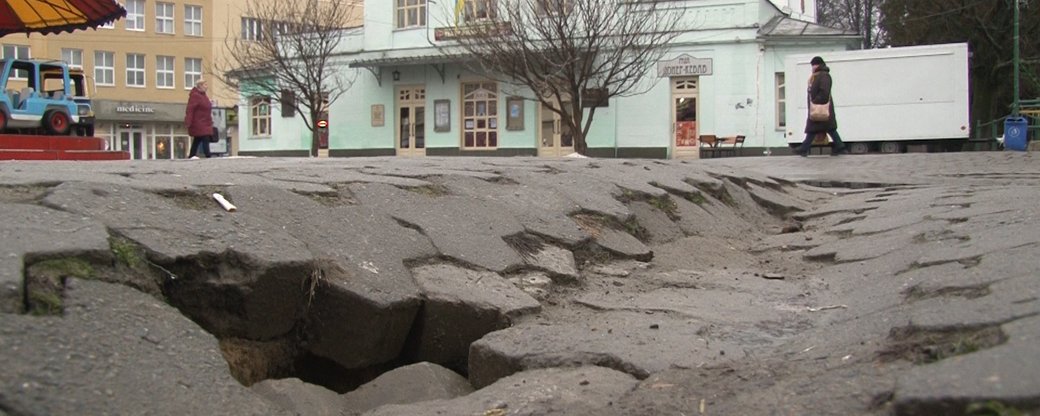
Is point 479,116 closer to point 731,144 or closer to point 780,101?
point 731,144

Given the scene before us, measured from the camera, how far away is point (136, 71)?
45.0 meters

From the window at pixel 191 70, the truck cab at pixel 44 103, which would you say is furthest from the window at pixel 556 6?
the window at pixel 191 70

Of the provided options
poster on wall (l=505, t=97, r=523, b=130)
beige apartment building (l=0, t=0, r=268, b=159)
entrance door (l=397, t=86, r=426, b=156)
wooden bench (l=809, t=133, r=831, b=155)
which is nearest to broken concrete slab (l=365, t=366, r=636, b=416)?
wooden bench (l=809, t=133, r=831, b=155)

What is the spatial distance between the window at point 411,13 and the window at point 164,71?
20.2 metres

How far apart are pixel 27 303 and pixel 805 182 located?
8.07 metres

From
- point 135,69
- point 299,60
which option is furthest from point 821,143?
point 135,69

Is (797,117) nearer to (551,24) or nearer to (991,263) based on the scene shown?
(551,24)

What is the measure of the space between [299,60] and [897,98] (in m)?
19.1

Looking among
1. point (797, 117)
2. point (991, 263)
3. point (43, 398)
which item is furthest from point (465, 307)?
point (797, 117)

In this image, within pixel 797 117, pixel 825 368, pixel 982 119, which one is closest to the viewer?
pixel 825 368

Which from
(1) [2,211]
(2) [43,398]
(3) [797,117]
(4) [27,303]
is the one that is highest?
(3) [797,117]

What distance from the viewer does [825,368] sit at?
7.97 feet

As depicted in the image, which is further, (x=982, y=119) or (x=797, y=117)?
(x=982, y=119)

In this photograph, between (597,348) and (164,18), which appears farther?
(164,18)
